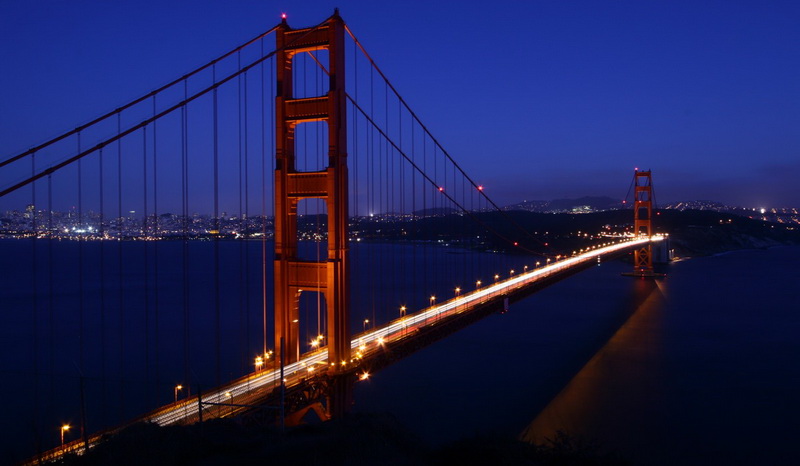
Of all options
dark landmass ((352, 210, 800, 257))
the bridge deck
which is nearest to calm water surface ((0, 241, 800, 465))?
the bridge deck

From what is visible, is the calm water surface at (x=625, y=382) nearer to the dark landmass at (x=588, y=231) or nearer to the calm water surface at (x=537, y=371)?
the calm water surface at (x=537, y=371)

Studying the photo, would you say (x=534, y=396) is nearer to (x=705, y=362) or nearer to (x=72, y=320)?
(x=705, y=362)

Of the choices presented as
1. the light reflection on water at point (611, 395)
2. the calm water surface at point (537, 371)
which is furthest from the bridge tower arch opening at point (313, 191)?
the light reflection on water at point (611, 395)

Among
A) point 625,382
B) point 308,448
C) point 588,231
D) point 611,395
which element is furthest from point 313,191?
point 588,231

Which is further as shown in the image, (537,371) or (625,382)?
(537,371)

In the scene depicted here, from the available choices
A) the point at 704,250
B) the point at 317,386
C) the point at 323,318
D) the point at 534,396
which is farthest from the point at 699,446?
the point at 704,250

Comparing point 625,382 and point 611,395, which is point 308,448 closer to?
point 611,395
